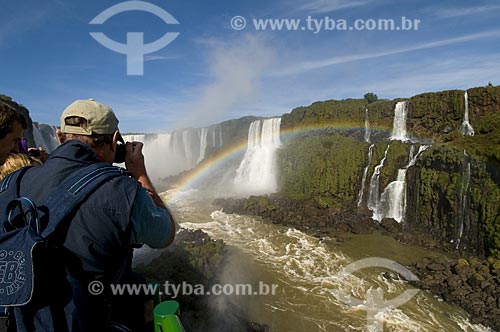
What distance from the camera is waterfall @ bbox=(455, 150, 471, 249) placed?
635 inches

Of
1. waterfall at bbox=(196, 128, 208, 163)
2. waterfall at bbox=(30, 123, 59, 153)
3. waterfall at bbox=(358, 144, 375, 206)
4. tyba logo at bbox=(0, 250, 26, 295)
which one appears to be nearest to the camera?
tyba logo at bbox=(0, 250, 26, 295)

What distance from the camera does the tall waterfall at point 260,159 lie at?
33.2 m

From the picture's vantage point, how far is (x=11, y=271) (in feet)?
4.00

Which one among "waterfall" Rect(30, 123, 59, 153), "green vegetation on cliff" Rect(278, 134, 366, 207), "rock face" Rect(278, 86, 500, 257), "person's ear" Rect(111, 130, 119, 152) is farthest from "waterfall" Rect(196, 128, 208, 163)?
"person's ear" Rect(111, 130, 119, 152)

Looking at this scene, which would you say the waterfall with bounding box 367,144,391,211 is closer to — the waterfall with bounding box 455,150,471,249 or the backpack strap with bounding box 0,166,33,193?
the waterfall with bounding box 455,150,471,249

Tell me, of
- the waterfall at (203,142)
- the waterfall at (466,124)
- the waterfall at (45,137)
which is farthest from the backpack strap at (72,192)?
the waterfall at (203,142)

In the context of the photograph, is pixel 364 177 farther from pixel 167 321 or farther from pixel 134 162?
pixel 167 321

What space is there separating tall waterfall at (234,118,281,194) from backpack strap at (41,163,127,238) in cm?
3096

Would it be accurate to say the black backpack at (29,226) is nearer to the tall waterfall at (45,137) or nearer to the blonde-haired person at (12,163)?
the blonde-haired person at (12,163)

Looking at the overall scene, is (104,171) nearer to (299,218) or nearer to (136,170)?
(136,170)

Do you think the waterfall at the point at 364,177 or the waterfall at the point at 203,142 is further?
the waterfall at the point at 203,142

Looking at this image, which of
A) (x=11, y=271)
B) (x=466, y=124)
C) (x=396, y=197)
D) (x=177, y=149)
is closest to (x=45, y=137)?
(x=177, y=149)

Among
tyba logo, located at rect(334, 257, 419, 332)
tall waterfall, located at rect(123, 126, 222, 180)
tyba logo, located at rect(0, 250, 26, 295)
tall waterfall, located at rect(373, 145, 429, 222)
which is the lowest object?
tyba logo, located at rect(334, 257, 419, 332)

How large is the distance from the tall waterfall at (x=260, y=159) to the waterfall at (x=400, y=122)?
39.8ft
